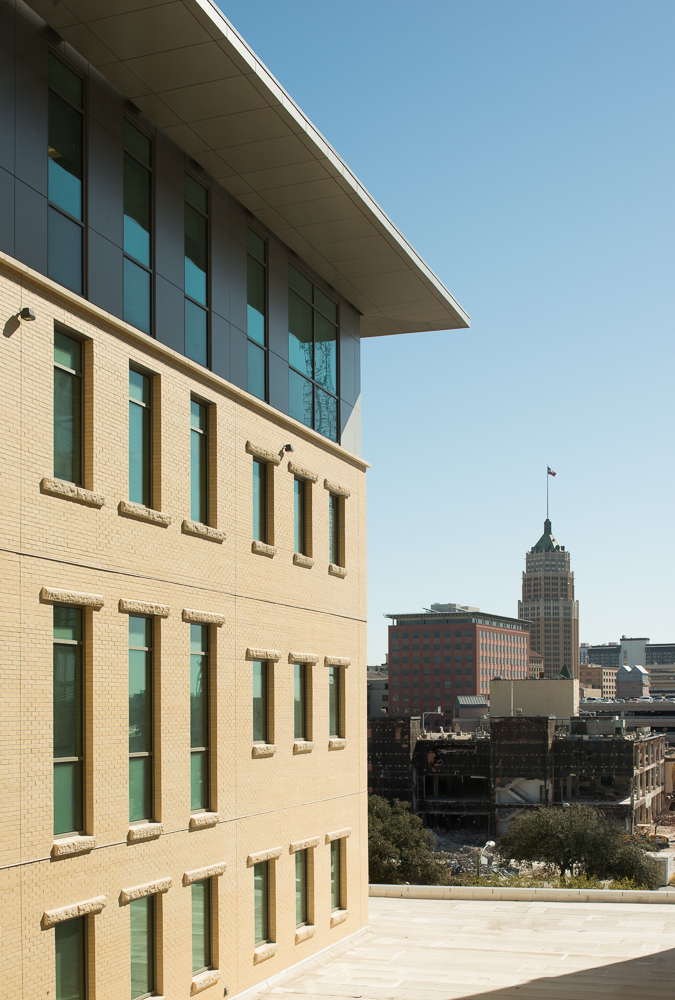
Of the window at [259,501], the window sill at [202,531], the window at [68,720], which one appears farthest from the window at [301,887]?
the window at [68,720]

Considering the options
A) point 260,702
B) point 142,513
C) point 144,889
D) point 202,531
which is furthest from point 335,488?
point 144,889

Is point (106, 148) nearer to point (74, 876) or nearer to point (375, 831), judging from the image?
point (74, 876)

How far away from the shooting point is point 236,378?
69.1 feet

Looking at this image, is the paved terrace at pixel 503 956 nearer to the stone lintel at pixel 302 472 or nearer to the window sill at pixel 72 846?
the window sill at pixel 72 846

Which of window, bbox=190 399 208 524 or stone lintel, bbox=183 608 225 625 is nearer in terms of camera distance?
stone lintel, bbox=183 608 225 625

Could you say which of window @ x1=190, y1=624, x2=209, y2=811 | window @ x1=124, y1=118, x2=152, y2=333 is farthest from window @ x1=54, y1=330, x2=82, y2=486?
window @ x1=190, y1=624, x2=209, y2=811

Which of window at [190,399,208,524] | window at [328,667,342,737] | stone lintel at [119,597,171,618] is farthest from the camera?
window at [328,667,342,737]

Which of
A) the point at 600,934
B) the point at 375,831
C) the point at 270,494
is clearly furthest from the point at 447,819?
the point at 270,494

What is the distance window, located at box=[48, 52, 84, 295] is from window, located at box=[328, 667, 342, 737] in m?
12.7

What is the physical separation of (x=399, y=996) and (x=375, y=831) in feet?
231

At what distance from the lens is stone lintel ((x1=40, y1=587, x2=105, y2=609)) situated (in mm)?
14953

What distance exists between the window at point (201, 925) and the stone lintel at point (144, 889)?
48.8 inches

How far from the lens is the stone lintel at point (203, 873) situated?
18062 mm

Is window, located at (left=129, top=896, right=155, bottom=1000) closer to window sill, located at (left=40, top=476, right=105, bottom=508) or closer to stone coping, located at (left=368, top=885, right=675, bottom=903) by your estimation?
window sill, located at (left=40, top=476, right=105, bottom=508)
